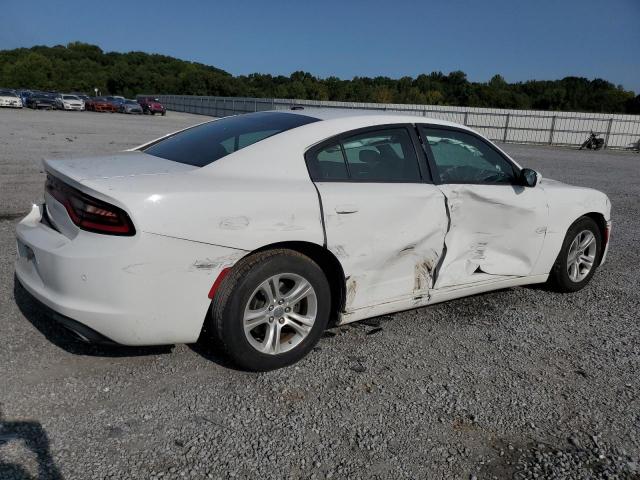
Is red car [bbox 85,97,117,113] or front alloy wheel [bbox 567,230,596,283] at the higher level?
front alloy wheel [bbox 567,230,596,283]

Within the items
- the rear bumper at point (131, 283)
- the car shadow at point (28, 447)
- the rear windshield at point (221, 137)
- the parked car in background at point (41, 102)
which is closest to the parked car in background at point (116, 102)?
the parked car in background at point (41, 102)

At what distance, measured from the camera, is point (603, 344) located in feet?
12.7

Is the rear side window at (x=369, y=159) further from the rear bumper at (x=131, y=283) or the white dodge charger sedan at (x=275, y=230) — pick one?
the rear bumper at (x=131, y=283)

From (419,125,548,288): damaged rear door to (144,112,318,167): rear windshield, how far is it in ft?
3.41

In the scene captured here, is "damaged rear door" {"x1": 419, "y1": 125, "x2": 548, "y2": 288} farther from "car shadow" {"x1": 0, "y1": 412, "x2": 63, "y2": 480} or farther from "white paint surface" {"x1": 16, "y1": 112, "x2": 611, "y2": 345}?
"car shadow" {"x1": 0, "y1": 412, "x2": 63, "y2": 480}

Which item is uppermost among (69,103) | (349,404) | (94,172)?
(94,172)

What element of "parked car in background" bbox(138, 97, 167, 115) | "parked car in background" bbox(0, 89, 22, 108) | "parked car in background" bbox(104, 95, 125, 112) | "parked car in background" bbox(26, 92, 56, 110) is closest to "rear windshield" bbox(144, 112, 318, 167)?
"parked car in background" bbox(0, 89, 22, 108)

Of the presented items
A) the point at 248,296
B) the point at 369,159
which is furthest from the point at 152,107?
the point at 248,296

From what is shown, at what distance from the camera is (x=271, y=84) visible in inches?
3588

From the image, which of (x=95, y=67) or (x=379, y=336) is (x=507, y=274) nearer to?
(x=379, y=336)

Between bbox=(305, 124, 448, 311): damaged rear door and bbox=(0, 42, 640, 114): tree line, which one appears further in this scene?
bbox=(0, 42, 640, 114): tree line

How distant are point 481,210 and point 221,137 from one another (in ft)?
6.38

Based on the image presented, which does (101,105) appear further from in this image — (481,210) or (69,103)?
(481,210)

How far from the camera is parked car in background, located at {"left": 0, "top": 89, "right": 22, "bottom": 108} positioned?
4197 cm
